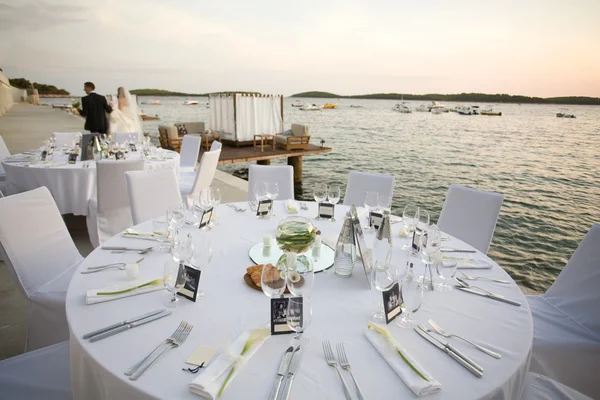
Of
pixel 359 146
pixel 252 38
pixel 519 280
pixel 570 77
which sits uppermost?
pixel 252 38

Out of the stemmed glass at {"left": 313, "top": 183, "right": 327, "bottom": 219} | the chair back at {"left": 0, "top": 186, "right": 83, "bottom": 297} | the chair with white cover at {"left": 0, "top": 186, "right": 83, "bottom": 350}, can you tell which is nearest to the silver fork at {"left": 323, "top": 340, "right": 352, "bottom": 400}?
the stemmed glass at {"left": 313, "top": 183, "right": 327, "bottom": 219}

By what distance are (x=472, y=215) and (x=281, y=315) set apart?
2194 mm

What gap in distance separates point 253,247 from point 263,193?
0.70m

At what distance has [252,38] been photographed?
11.9 metres

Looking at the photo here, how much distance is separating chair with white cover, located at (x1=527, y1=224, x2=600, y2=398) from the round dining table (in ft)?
1.68

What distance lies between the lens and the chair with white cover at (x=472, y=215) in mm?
2590

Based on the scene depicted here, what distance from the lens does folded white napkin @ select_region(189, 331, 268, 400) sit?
868 millimetres

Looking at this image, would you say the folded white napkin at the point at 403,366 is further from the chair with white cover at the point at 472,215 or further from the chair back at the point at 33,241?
the chair back at the point at 33,241

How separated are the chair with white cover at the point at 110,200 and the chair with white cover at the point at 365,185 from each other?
2.28 meters

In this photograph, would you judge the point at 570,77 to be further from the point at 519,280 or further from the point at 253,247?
the point at 253,247

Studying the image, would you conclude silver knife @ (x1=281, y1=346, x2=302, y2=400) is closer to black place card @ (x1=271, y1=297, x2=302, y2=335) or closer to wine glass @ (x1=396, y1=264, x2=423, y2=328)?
black place card @ (x1=271, y1=297, x2=302, y2=335)

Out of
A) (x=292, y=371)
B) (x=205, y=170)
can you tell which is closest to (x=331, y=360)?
(x=292, y=371)

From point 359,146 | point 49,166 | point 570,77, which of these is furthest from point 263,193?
point 359,146

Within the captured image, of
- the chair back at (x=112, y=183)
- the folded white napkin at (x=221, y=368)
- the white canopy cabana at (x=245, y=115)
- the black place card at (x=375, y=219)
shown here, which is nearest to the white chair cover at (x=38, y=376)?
the folded white napkin at (x=221, y=368)
